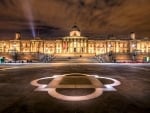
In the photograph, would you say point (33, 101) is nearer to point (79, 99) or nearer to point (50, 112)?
point (50, 112)

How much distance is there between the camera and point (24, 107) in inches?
234

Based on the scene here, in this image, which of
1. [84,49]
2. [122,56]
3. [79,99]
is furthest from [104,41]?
[79,99]

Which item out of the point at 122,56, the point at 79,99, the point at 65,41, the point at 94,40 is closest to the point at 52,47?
the point at 65,41

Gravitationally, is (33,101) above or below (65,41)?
below

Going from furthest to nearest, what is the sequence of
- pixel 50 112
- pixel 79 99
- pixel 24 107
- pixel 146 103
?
pixel 79 99 → pixel 146 103 → pixel 24 107 → pixel 50 112

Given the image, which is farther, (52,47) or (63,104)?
(52,47)

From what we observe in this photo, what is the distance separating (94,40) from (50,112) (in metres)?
118

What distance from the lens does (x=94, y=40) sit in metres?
122

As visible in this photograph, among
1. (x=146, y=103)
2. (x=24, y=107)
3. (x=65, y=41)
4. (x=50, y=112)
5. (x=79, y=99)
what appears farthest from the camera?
(x=65, y=41)

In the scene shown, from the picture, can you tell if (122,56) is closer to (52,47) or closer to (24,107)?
(24,107)

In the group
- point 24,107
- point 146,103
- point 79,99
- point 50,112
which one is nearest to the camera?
point 50,112

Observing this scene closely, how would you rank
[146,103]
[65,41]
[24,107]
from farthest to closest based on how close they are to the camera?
[65,41], [146,103], [24,107]

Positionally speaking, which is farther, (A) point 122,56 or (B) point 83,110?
(A) point 122,56

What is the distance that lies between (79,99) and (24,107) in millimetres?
2276
